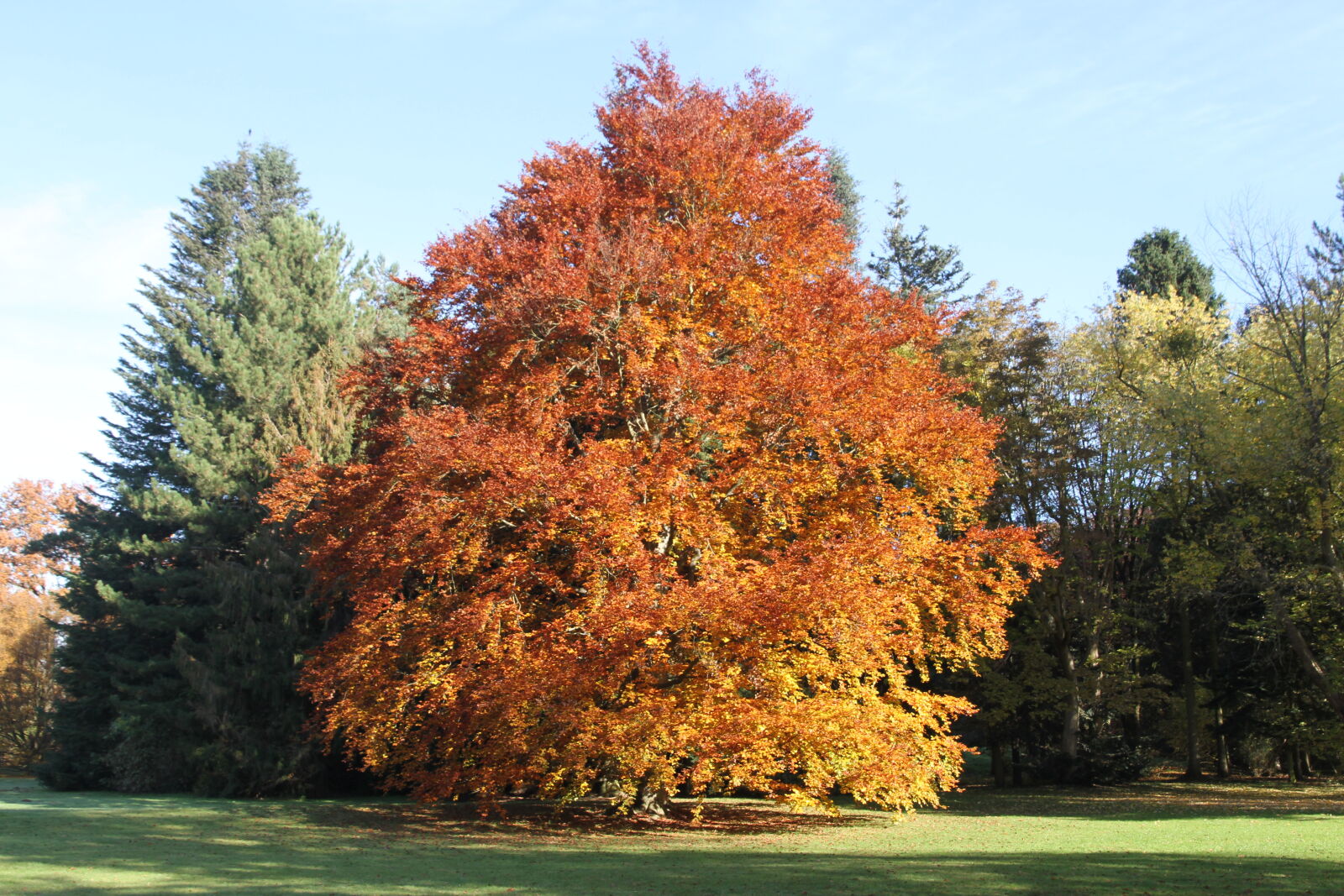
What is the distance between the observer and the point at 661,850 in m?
13.1

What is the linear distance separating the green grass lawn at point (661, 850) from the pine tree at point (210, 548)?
8.42 feet

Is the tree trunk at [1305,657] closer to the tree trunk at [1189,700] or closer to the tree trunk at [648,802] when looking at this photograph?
the tree trunk at [1189,700]

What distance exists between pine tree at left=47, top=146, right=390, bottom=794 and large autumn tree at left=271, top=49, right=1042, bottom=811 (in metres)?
6.61

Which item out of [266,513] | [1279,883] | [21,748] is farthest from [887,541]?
[21,748]

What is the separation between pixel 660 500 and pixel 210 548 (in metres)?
18.1

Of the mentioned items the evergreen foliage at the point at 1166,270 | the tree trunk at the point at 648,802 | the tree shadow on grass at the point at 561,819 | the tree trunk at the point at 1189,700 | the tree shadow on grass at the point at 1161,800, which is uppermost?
the evergreen foliage at the point at 1166,270

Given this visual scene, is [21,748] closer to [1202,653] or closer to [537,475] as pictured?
[537,475]

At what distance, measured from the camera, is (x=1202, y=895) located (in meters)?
8.88

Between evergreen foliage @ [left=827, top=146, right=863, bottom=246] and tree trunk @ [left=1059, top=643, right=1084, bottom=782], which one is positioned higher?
evergreen foliage @ [left=827, top=146, right=863, bottom=246]

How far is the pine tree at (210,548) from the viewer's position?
910 inches

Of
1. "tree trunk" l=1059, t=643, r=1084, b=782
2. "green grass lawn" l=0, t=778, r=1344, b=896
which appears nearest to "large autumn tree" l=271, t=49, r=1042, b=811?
"green grass lawn" l=0, t=778, r=1344, b=896

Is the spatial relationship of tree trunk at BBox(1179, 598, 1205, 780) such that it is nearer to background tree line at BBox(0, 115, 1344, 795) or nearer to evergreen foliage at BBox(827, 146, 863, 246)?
background tree line at BBox(0, 115, 1344, 795)

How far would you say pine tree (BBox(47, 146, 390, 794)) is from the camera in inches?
910

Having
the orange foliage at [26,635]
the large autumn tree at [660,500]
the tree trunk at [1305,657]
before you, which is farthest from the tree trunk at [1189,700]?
the orange foliage at [26,635]
